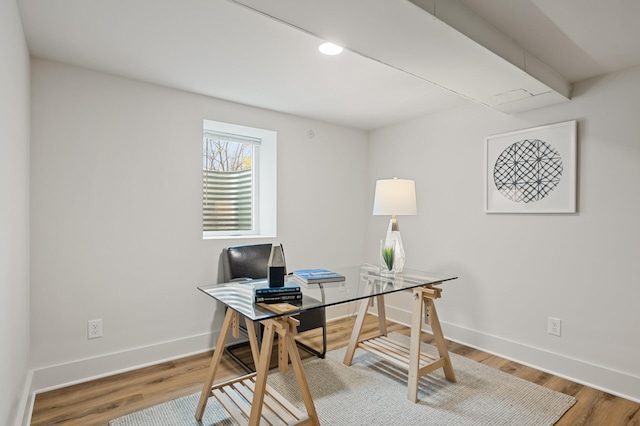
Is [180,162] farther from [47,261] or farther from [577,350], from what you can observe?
[577,350]

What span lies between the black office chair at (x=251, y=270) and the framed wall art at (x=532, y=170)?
1.74 meters

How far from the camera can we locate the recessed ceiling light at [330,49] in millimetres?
2090

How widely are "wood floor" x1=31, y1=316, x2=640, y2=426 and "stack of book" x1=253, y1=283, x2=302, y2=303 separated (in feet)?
3.53

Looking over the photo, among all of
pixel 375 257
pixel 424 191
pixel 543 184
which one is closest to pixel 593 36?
pixel 543 184

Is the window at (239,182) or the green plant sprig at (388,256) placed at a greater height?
the window at (239,182)

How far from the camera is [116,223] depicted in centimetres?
255

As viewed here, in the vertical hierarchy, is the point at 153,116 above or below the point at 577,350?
above

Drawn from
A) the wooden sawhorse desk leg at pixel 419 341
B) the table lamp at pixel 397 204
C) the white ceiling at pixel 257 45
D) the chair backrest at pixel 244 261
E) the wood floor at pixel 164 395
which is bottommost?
the wood floor at pixel 164 395

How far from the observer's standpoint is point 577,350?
2.51 meters

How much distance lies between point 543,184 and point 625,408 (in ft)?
4.96

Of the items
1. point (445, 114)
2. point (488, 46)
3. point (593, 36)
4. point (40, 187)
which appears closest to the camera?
point (488, 46)

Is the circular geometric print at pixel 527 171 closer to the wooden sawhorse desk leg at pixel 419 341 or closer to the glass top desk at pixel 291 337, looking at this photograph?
the glass top desk at pixel 291 337

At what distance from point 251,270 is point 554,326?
2.42m

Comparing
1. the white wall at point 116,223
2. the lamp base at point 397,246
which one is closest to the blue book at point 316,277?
the lamp base at point 397,246
